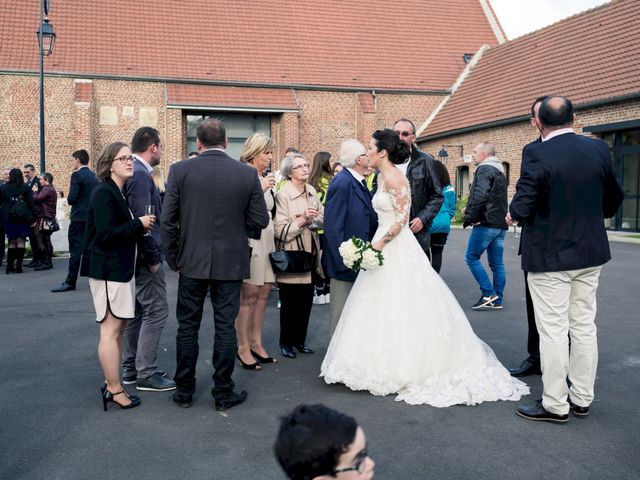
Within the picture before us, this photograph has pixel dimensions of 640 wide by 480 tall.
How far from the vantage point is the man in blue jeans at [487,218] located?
8.30 m

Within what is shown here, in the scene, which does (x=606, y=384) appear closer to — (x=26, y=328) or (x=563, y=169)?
(x=563, y=169)

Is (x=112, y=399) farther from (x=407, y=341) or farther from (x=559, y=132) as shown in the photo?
(x=559, y=132)

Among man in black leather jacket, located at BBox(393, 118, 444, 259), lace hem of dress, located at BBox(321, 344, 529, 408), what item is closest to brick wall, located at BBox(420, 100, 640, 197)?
man in black leather jacket, located at BBox(393, 118, 444, 259)

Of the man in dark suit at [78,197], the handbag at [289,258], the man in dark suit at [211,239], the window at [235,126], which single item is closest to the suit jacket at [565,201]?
the man in dark suit at [211,239]

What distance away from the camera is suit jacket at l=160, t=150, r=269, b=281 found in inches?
179

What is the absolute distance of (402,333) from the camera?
497 centimetres

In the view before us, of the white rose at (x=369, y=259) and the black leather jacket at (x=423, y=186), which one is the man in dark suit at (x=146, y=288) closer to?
the white rose at (x=369, y=259)

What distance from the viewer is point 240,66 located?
3092cm

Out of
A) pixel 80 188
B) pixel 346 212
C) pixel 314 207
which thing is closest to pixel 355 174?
pixel 346 212

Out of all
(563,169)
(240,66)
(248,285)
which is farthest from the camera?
(240,66)

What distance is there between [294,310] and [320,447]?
176 inches

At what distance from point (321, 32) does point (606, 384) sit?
3139cm

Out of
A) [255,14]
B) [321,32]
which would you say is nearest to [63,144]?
[255,14]

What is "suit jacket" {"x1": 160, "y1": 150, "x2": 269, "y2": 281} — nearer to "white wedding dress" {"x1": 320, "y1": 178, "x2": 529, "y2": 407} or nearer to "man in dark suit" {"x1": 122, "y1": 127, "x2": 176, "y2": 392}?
"man in dark suit" {"x1": 122, "y1": 127, "x2": 176, "y2": 392}
